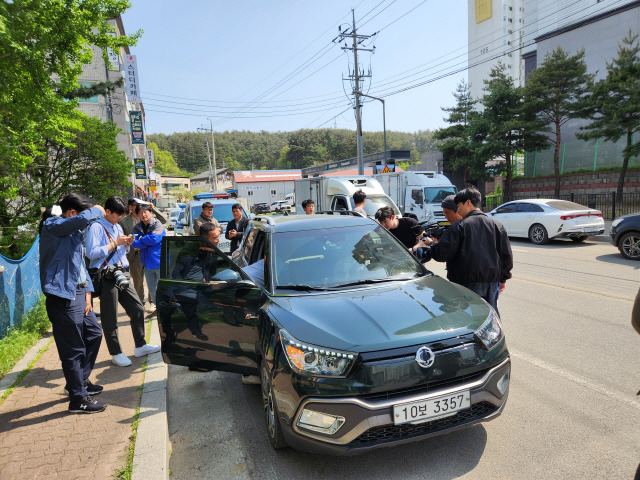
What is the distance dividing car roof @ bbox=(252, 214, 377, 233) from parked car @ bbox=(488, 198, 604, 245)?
9.80m

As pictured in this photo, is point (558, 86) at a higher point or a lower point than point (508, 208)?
higher

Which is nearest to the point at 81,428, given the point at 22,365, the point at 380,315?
the point at 22,365

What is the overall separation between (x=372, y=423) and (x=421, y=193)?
17622mm

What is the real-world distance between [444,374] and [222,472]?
1709mm

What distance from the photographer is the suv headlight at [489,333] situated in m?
2.85

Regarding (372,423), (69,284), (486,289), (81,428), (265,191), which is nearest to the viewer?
(372,423)

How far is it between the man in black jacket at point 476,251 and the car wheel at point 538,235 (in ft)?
34.7

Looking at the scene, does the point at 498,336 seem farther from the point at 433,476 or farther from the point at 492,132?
the point at 492,132

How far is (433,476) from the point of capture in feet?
8.98

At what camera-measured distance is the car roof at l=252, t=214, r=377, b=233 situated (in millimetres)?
4227

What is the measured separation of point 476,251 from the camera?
3.99 m

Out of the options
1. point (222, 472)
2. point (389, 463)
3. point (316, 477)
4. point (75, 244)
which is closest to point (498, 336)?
point (389, 463)

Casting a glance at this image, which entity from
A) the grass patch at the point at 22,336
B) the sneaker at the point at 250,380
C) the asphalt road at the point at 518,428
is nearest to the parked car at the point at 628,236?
the asphalt road at the point at 518,428

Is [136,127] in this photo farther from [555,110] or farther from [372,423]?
[372,423]
